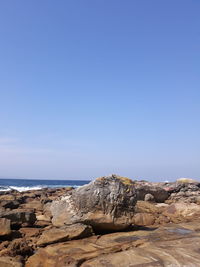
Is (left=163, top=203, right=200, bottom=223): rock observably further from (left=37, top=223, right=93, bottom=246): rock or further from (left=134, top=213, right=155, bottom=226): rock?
(left=37, top=223, right=93, bottom=246): rock

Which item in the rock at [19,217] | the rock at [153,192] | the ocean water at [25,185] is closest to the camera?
the rock at [19,217]

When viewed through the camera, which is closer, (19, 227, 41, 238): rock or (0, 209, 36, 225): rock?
(19, 227, 41, 238): rock

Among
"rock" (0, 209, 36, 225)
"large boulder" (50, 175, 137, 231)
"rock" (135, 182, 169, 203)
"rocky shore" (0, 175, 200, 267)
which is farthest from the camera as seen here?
"rock" (135, 182, 169, 203)

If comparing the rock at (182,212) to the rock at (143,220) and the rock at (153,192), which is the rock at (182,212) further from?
the rock at (153,192)

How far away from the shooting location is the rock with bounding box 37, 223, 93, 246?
6.27 m

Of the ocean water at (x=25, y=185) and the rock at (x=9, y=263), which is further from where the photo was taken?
the ocean water at (x=25, y=185)

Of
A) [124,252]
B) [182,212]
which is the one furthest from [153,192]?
[124,252]

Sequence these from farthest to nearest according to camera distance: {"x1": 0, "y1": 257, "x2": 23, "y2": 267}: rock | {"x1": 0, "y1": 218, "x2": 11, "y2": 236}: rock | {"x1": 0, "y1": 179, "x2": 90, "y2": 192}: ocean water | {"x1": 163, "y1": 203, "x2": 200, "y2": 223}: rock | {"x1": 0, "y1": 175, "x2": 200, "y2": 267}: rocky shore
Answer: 1. {"x1": 0, "y1": 179, "x2": 90, "y2": 192}: ocean water
2. {"x1": 163, "y1": 203, "x2": 200, "y2": 223}: rock
3. {"x1": 0, "y1": 218, "x2": 11, "y2": 236}: rock
4. {"x1": 0, "y1": 175, "x2": 200, "y2": 267}: rocky shore
5. {"x1": 0, "y1": 257, "x2": 23, "y2": 267}: rock

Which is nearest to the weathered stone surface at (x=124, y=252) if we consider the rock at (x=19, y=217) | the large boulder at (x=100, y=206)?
the large boulder at (x=100, y=206)

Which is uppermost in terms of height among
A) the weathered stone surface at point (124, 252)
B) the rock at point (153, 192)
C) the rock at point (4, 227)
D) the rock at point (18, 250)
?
the rock at point (153, 192)

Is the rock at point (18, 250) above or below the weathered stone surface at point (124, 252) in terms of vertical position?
below

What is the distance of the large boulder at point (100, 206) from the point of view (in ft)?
24.3

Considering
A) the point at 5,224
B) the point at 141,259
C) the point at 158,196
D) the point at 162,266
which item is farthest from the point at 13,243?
the point at 158,196

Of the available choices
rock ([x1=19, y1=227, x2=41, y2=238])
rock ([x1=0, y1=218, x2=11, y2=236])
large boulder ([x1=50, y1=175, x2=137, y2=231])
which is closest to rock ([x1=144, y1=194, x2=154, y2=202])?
large boulder ([x1=50, y1=175, x2=137, y2=231])
